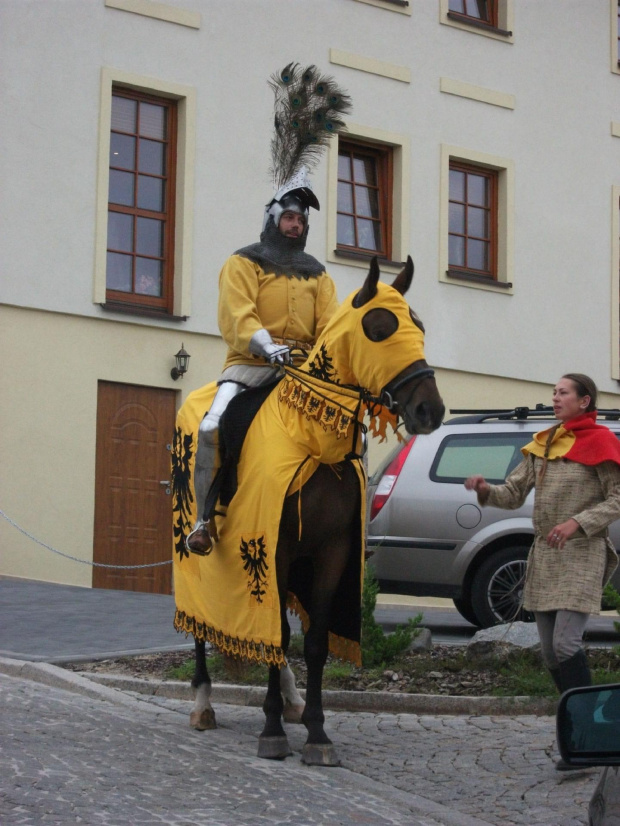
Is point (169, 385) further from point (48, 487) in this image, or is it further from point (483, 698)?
point (483, 698)

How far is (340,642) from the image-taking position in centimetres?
765

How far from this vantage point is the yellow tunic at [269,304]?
756 centimetres

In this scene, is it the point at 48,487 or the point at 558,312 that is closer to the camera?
the point at 48,487

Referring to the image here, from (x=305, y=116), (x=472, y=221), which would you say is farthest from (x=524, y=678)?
(x=472, y=221)

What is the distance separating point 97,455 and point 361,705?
31.6ft

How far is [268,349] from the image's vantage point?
7203mm

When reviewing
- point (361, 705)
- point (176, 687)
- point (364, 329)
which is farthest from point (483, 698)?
point (364, 329)

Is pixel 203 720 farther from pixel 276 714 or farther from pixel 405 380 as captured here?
pixel 405 380

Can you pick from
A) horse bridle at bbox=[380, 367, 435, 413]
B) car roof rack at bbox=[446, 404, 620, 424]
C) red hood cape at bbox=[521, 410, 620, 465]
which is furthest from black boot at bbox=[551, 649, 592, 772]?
car roof rack at bbox=[446, 404, 620, 424]

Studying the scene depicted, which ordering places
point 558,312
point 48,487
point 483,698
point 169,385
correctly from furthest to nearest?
point 558,312 < point 169,385 < point 48,487 < point 483,698

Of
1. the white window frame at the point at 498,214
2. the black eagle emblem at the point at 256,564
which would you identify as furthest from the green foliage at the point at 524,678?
the white window frame at the point at 498,214

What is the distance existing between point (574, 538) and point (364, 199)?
47.6ft

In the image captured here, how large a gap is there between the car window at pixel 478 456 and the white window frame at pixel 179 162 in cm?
663

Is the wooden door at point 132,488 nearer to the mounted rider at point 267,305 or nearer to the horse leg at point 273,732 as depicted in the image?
the mounted rider at point 267,305
